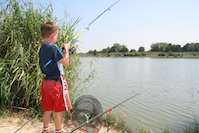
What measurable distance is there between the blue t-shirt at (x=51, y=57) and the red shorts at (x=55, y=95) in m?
0.11

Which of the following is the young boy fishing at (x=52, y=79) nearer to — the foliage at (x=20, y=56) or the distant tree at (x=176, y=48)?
the foliage at (x=20, y=56)

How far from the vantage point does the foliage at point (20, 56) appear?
3.29 m

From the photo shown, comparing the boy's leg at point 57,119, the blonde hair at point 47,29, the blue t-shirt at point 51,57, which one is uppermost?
the blonde hair at point 47,29

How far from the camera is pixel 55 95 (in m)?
2.40

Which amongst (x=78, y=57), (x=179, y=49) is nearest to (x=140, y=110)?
(x=78, y=57)

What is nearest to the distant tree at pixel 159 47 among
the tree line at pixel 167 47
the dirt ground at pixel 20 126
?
the tree line at pixel 167 47

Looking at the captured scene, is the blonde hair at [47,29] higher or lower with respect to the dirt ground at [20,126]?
higher

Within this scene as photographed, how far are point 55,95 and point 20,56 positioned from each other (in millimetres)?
1368

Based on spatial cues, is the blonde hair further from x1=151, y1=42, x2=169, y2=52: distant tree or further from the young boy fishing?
x1=151, y1=42, x2=169, y2=52: distant tree

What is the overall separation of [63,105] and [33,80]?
46.7 inches

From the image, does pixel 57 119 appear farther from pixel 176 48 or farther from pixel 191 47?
pixel 176 48

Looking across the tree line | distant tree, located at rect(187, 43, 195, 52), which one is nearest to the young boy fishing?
the tree line

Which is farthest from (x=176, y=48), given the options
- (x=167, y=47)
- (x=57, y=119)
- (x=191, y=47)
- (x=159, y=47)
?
(x=57, y=119)

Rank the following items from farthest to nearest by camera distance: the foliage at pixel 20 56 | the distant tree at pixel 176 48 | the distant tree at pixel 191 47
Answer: the distant tree at pixel 176 48
the distant tree at pixel 191 47
the foliage at pixel 20 56
